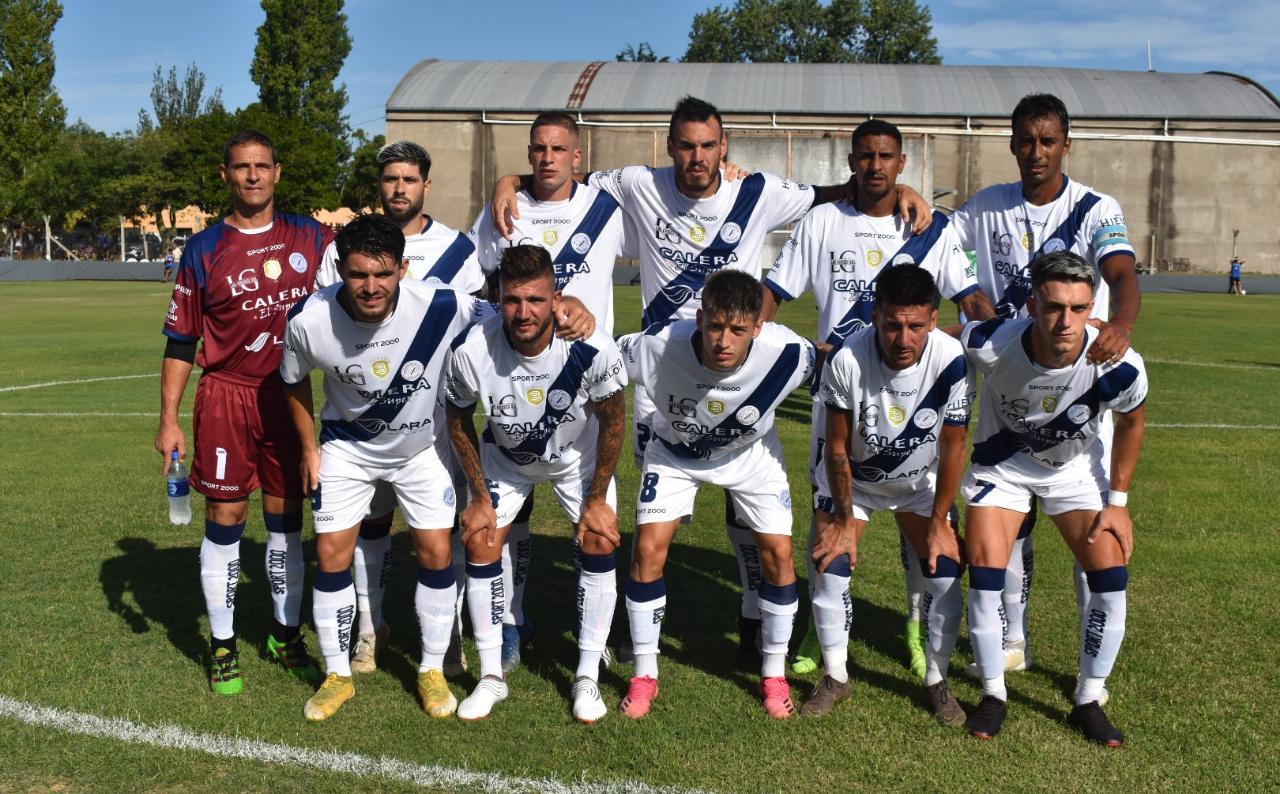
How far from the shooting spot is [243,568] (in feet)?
21.9

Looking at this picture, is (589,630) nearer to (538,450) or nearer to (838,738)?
(538,450)

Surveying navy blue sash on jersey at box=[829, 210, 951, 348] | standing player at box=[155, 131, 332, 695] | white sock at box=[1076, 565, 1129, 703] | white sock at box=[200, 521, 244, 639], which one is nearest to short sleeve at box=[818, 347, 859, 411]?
navy blue sash on jersey at box=[829, 210, 951, 348]

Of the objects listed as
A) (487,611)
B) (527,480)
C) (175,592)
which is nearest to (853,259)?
(527,480)

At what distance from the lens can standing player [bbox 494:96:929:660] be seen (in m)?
5.41

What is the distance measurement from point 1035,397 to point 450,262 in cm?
274

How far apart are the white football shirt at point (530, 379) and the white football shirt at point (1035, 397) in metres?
1.54

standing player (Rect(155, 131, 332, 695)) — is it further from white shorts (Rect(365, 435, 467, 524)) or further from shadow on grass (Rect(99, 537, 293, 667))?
shadow on grass (Rect(99, 537, 293, 667))

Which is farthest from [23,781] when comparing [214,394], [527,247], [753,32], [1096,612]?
[753,32]

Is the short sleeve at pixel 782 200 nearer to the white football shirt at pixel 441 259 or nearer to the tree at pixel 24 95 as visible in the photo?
the white football shirt at pixel 441 259

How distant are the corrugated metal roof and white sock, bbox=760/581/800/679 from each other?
4571 cm

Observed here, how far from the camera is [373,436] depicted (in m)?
4.78

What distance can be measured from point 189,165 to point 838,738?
55.5 m

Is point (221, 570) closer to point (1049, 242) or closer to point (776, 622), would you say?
point (776, 622)

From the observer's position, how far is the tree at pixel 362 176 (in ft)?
203
